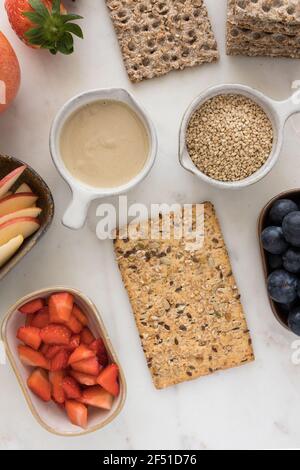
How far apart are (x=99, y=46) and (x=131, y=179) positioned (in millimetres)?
349

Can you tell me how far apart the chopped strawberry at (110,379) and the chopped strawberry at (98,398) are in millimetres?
16

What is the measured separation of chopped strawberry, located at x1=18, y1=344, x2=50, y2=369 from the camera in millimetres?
1401

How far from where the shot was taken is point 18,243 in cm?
133

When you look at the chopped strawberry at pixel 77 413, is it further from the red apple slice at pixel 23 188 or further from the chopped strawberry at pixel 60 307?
the red apple slice at pixel 23 188

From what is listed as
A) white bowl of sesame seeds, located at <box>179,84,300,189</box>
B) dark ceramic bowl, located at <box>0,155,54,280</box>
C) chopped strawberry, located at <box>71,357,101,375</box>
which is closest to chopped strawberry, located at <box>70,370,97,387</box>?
chopped strawberry, located at <box>71,357,101,375</box>

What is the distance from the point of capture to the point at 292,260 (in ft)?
4.41

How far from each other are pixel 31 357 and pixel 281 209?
2.09 feet

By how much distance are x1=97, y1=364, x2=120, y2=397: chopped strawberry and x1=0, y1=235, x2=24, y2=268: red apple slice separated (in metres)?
0.33

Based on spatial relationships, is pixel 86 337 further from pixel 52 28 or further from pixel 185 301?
pixel 52 28

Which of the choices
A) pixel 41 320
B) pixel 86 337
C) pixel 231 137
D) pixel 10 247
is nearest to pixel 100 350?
pixel 86 337

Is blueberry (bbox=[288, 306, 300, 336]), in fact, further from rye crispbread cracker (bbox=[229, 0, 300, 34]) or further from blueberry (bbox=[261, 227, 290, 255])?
rye crispbread cracker (bbox=[229, 0, 300, 34])

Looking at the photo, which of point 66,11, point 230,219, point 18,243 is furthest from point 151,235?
point 66,11

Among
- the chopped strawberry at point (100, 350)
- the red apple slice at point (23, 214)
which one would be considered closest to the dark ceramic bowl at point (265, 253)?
the chopped strawberry at point (100, 350)

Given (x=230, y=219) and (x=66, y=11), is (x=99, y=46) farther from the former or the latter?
(x=230, y=219)
